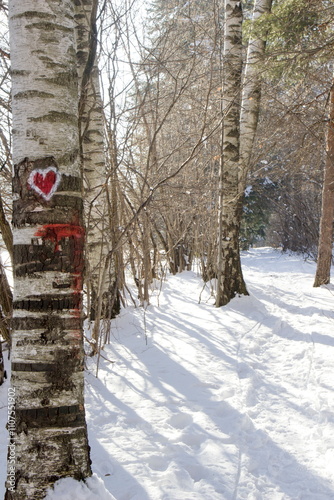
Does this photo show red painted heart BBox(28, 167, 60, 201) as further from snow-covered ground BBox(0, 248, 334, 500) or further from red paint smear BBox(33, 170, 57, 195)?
snow-covered ground BBox(0, 248, 334, 500)

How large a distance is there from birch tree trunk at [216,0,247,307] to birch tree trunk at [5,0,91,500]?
4872 millimetres

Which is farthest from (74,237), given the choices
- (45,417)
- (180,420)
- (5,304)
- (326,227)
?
(326,227)

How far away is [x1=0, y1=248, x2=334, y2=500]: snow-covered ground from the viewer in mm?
2230

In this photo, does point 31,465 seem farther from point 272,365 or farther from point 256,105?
point 256,105

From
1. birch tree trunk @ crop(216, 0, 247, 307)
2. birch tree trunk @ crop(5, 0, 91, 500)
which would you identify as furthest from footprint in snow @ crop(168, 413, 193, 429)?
birch tree trunk @ crop(216, 0, 247, 307)

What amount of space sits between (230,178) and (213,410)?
4.49 metres

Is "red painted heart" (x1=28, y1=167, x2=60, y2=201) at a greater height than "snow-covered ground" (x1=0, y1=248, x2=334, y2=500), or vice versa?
"red painted heart" (x1=28, y1=167, x2=60, y2=201)

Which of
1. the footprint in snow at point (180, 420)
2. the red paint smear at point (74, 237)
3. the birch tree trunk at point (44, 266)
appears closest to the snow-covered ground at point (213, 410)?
the footprint in snow at point (180, 420)

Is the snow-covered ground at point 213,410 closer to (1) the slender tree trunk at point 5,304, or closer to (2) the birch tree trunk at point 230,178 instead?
(1) the slender tree trunk at point 5,304

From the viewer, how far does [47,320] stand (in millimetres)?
1614

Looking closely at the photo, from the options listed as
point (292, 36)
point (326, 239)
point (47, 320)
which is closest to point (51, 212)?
point (47, 320)

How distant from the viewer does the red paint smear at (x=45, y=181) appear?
1629mm

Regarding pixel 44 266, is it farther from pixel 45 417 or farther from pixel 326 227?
pixel 326 227

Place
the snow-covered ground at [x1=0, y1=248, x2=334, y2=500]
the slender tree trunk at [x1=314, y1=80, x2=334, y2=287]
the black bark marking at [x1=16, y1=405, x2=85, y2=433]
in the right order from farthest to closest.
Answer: the slender tree trunk at [x1=314, y1=80, x2=334, y2=287], the snow-covered ground at [x1=0, y1=248, x2=334, y2=500], the black bark marking at [x1=16, y1=405, x2=85, y2=433]
